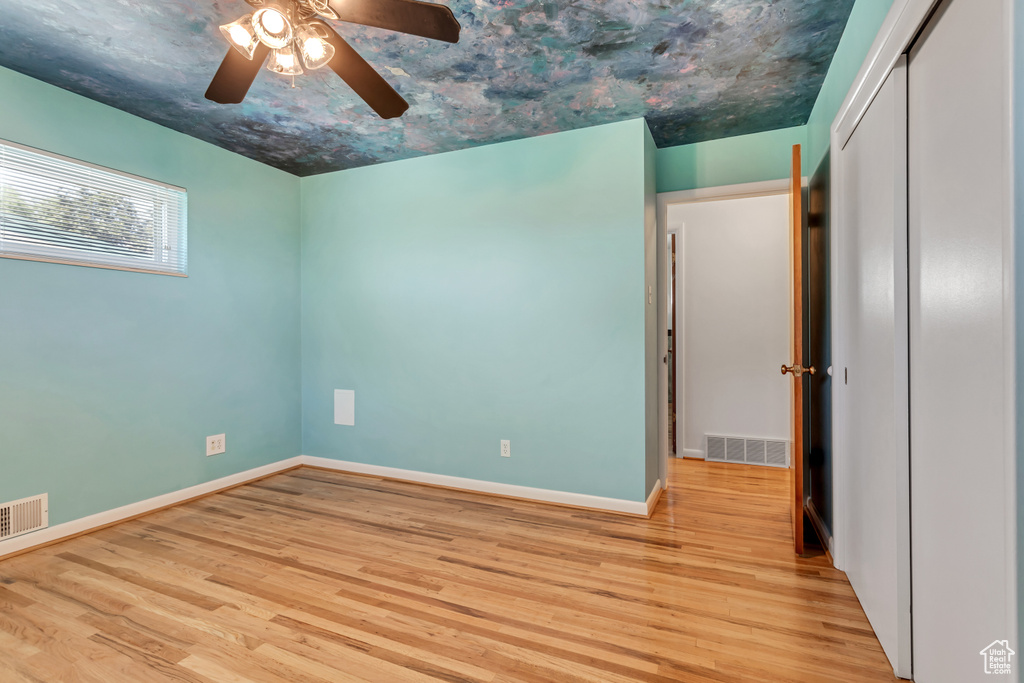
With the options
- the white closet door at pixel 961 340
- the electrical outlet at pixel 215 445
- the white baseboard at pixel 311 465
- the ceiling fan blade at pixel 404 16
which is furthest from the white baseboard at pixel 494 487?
the ceiling fan blade at pixel 404 16

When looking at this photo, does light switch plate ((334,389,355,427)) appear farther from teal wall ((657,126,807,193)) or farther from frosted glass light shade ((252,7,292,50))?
teal wall ((657,126,807,193))

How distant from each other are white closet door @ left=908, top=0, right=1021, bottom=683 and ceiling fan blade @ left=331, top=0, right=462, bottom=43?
136cm

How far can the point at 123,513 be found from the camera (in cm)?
289

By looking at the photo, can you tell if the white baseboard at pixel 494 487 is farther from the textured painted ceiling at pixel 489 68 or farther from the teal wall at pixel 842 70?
the textured painted ceiling at pixel 489 68

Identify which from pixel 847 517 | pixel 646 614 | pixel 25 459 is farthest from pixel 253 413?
pixel 847 517

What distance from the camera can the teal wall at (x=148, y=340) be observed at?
251 cm

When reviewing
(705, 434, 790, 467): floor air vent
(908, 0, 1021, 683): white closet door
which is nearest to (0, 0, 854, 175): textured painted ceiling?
(908, 0, 1021, 683): white closet door

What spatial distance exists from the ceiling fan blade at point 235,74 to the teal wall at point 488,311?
1.73m

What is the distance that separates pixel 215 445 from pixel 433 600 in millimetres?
2318

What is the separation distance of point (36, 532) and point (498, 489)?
2.56 m

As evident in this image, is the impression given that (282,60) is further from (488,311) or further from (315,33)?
(488,311)

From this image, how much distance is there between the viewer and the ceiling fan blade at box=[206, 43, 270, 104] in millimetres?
1728

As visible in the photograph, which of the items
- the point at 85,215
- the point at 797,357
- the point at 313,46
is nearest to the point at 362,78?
the point at 313,46

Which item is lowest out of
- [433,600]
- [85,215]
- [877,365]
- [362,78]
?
[433,600]
